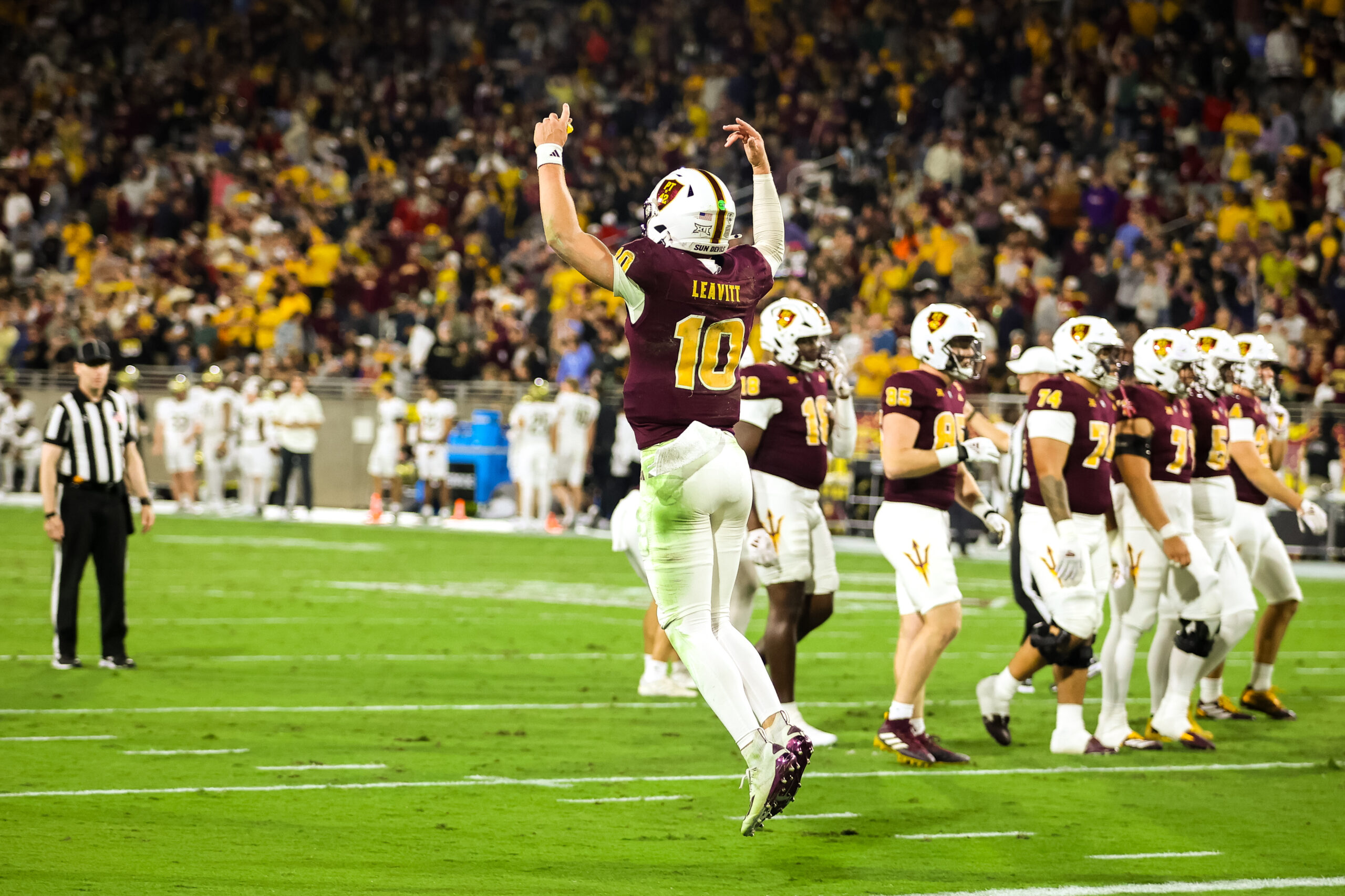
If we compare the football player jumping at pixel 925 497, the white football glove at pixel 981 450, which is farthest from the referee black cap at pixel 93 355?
the white football glove at pixel 981 450

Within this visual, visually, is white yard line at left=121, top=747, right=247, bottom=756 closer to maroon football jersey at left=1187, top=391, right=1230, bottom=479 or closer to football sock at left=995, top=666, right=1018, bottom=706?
football sock at left=995, top=666, right=1018, bottom=706

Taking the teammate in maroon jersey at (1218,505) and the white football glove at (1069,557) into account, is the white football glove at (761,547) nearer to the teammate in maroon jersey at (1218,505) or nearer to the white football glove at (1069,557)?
the white football glove at (1069,557)

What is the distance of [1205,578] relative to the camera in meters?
9.05

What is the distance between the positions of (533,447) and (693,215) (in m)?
18.0

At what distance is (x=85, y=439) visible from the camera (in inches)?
430

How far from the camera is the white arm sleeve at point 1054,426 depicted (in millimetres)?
8555

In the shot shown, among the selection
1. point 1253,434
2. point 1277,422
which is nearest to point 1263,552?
point 1253,434

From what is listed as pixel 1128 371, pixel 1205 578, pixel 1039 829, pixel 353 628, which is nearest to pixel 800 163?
pixel 1128 371

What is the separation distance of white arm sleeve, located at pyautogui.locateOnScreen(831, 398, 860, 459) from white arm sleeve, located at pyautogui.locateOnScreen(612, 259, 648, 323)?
3413 millimetres

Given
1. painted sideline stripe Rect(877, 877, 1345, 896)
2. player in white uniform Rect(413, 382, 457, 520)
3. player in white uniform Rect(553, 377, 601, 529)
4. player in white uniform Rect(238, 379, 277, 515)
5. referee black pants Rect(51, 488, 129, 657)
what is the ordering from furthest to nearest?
player in white uniform Rect(238, 379, 277, 515), player in white uniform Rect(413, 382, 457, 520), player in white uniform Rect(553, 377, 601, 529), referee black pants Rect(51, 488, 129, 657), painted sideline stripe Rect(877, 877, 1345, 896)

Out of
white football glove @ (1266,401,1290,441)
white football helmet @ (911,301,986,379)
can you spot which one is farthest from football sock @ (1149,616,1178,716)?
white football glove @ (1266,401,1290,441)

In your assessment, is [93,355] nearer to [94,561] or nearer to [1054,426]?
[94,561]

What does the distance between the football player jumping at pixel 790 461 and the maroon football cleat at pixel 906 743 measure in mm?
567

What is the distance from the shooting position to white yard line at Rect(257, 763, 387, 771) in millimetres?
7656
